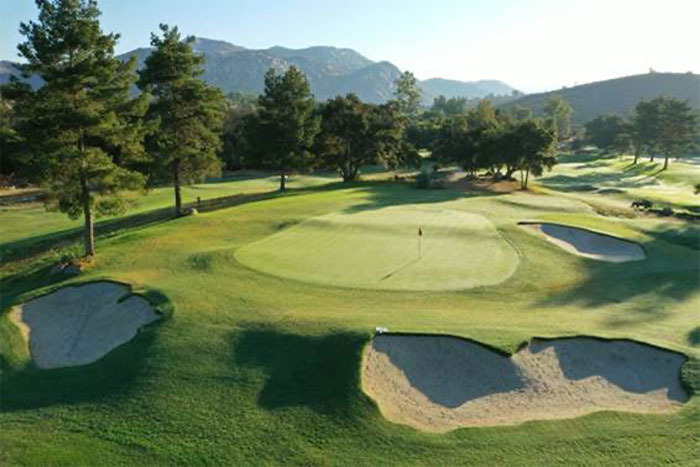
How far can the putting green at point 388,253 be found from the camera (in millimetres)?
22891

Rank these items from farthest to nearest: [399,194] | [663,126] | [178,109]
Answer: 1. [663,126]
2. [399,194]
3. [178,109]

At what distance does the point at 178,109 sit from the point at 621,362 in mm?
34215

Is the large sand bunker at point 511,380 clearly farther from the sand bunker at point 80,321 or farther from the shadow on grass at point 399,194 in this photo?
the shadow on grass at point 399,194

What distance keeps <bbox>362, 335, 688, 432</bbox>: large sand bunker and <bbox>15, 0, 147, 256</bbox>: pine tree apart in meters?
20.0

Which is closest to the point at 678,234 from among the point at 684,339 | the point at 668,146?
the point at 684,339

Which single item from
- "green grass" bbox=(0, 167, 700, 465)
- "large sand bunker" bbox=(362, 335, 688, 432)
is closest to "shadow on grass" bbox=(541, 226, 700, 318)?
"green grass" bbox=(0, 167, 700, 465)

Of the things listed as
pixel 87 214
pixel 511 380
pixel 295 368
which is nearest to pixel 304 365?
pixel 295 368

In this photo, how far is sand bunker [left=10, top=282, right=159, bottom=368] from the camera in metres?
18.4

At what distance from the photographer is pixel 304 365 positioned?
1555 cm

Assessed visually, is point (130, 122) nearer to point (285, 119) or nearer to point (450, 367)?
point (285, 119)

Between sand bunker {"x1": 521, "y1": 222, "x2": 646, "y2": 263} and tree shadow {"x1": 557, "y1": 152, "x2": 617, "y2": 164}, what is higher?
tree shadow {"x1": 557, "y1": 152, "x2": 617, "y2": 164}

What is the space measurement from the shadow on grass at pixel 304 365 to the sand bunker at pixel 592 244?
18.1 metres

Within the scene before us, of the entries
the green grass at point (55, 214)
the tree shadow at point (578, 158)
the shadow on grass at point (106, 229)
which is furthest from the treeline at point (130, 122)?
the tree shadow at point (578, 158)

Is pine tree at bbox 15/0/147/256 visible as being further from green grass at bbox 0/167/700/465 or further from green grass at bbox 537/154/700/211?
green grass at bbox 537/154/700/211
